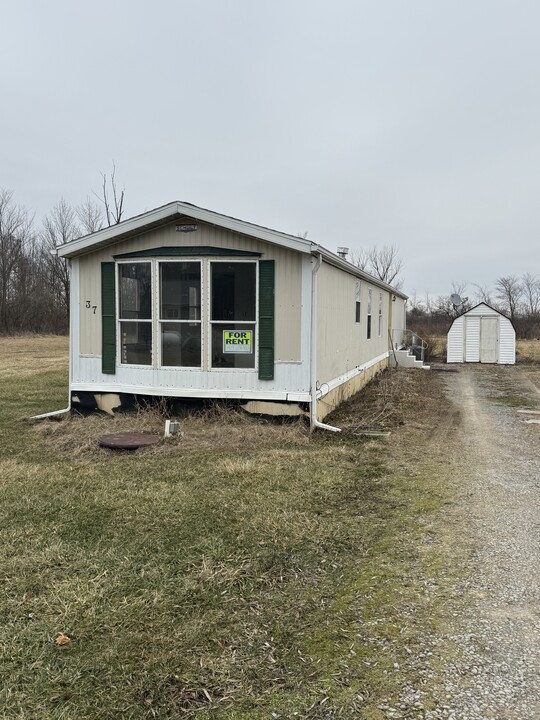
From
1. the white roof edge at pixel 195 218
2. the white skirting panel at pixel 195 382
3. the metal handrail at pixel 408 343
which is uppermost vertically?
the white roof edge at pixel 195 218

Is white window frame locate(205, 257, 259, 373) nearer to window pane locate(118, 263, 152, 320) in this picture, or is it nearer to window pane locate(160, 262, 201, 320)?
window pane locate(160, 262, 201, 320)

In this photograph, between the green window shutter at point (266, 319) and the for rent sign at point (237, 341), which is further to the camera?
the for rent sign at point (237, 341)

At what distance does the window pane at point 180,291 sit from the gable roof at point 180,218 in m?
0.61

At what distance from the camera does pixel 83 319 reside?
808 cm

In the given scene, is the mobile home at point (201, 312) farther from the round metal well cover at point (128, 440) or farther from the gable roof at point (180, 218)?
the round metal well cover at point (128, 440)

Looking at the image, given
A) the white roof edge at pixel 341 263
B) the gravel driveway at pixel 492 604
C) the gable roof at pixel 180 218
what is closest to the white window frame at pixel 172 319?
the gable roof at pixel 180 218

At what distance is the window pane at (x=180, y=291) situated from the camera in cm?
753

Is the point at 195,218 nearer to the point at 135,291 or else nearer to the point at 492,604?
the point at 135,291

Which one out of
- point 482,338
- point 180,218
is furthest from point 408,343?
point 180,218

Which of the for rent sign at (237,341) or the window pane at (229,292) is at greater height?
the window pane at (229,292)

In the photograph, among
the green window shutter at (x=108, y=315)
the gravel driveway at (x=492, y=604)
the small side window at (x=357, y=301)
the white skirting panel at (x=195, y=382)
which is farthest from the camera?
the small side window at (x=357, y=301)

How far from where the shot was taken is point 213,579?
3.18 meters

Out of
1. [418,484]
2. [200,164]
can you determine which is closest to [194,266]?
[418,484]

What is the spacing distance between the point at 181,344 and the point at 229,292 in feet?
3.27
